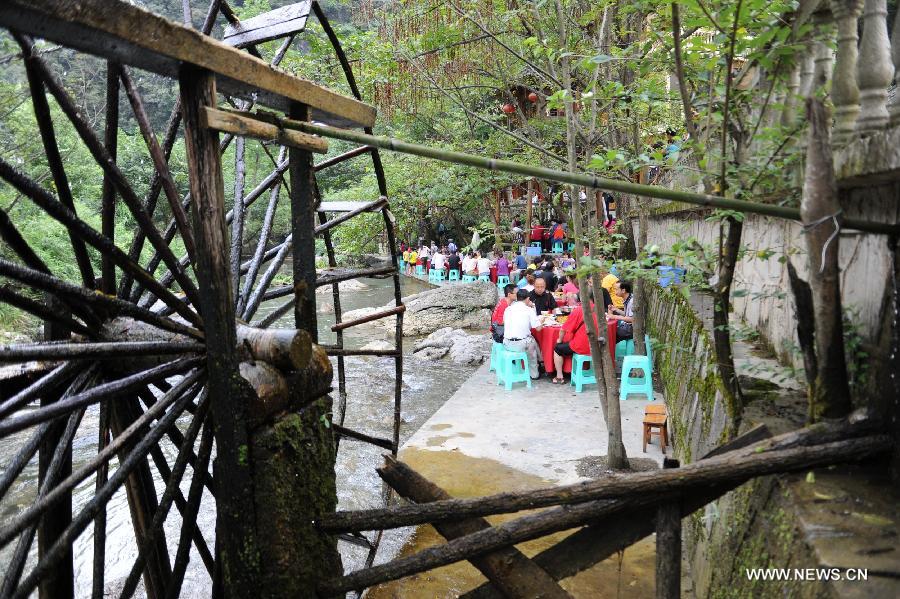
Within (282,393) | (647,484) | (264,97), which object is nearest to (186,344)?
(282,393)

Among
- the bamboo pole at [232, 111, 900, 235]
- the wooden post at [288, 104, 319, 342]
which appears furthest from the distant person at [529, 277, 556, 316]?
the bamboo pole at [232, 111, 900, 235]

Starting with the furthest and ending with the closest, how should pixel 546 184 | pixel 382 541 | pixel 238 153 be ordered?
pixel 546 184
pixel 382 541
pixel 238 153

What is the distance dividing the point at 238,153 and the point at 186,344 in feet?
8.32

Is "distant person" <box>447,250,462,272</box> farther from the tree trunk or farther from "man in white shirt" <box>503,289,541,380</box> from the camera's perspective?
the tree trunk

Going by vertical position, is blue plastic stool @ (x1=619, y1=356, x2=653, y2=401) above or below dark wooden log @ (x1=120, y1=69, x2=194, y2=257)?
below

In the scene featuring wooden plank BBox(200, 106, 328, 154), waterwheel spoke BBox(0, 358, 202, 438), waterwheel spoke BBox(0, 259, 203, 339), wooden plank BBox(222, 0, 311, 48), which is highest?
wooden plank BBox(222, 0, 311, 48)

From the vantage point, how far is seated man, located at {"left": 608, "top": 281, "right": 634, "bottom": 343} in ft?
35.3

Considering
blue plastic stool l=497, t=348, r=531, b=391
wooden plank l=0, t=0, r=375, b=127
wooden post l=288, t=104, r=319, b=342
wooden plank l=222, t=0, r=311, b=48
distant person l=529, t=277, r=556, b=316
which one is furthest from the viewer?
distant person l=529, t=277, r=556, b=316

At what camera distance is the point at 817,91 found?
3.49m

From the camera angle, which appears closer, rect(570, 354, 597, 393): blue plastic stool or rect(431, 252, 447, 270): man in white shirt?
rect(570, 354, 597, 393): blue plastic stool

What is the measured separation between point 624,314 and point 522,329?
6.19 feet

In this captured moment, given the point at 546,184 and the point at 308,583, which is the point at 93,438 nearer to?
the point at 308,583

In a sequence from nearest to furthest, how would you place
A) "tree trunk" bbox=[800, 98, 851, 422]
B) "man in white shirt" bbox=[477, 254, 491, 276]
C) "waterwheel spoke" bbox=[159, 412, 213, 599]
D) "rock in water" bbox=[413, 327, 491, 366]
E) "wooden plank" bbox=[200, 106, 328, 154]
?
"tree trunk" bbox=[800, 98, 851, 422] → "wooden plank" bbox=[200, 106, 328, 154] → "waterwheel spoke" bbox=[159, 412, 213, 599] → "rock in water" bbox=[413, 327, 491, 366] → "man in white shirt" bbox=[477, 254, 491, 276]

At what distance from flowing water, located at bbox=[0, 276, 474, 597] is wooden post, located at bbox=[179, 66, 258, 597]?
2810 mm
